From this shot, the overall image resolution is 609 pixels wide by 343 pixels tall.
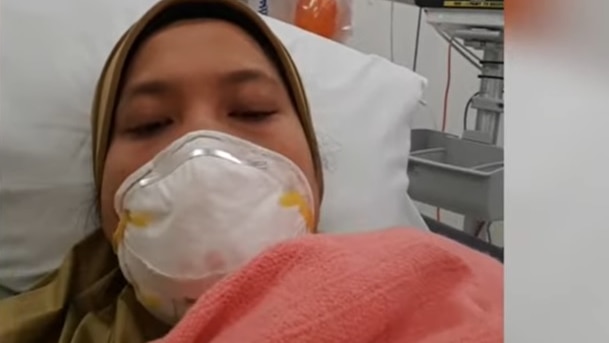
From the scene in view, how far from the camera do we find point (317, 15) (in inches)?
61.7

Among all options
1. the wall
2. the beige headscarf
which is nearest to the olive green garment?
the beige headscarf

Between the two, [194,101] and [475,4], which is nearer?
[194,101]

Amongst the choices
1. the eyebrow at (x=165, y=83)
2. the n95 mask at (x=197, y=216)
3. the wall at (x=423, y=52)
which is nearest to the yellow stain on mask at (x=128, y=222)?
the n95 mask at (x=197, y=216)

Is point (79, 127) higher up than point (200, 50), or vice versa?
point (200, 50)

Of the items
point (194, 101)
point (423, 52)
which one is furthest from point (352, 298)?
point (423, 52)

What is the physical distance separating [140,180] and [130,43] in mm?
177

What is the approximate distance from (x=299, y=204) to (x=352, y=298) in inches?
8.3

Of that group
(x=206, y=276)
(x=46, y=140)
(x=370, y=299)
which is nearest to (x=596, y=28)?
(x=370, y=299)

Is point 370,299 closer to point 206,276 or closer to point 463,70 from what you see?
point 206,276

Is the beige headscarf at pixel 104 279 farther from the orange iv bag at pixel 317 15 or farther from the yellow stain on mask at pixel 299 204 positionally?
the orange iv bag at pixel 317 15

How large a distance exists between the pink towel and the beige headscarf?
200 mm

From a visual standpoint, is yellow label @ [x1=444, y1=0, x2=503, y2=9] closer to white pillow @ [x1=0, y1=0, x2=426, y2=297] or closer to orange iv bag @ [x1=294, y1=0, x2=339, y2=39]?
white pillow @ [x1=0, y1=0, x2=426, y2=297]

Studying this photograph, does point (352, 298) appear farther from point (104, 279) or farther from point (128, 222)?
point (104, 279)

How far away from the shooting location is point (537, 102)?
221 millimetres
